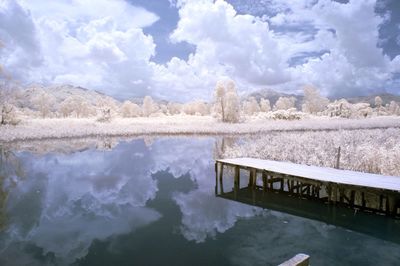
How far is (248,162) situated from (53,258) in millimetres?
11216

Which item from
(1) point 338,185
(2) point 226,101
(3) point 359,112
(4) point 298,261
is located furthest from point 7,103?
(3) point 359,112

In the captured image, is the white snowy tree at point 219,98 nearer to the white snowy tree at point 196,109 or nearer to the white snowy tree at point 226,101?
the white snowy tree at point 226,101

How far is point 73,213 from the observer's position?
13.9 metres

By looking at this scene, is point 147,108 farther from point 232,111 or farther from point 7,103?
point 7,103

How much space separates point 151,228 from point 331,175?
26.4 ft

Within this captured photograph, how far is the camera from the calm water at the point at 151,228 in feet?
32.5

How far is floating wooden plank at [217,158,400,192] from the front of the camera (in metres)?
13.3

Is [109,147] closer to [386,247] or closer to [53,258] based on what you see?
[53,258]

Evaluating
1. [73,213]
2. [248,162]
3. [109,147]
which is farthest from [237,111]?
[73,213]

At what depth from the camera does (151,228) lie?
1218cm

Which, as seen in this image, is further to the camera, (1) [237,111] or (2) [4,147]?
(1) [237,111]

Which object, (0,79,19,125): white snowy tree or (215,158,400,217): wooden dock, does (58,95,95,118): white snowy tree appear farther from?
(215,158,400,217): wooden dock

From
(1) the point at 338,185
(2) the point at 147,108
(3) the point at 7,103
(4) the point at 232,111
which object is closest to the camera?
(1) the point at 338,185

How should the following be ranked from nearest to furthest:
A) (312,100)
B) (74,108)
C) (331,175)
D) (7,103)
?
(331,175), (7,103), (74,108), (312,100)
